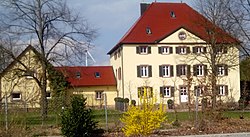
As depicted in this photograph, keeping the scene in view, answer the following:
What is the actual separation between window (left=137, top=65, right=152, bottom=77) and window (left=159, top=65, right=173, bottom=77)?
1.54 metres

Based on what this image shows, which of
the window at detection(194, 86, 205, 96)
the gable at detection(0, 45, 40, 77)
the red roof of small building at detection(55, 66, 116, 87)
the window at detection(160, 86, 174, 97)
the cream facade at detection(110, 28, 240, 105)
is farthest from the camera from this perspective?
the red roof of small building at detection(55, 66, 116, 87)

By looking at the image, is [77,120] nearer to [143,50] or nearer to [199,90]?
[199,90]

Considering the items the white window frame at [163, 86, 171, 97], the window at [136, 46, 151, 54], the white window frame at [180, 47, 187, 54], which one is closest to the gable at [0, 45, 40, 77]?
the window at [136, 46, 151, 54]

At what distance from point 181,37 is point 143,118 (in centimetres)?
4066

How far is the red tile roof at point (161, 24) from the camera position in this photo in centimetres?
5522

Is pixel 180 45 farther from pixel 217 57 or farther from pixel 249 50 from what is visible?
pixel 249 50

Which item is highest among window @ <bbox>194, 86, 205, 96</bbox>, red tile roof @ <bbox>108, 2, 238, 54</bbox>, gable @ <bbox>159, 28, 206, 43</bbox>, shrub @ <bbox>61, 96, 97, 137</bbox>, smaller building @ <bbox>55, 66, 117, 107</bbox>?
red tile roof @ <bbox>108, 2, 238, 54</bbox>

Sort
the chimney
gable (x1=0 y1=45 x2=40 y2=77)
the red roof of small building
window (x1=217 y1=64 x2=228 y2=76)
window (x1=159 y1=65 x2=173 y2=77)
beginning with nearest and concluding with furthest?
1. gable (x1=0 y1=45 x2=40 y2=77)
2. window (x1=217 y1=64 x2=228 y2=76)
3. window (x1=159 y1=65 x2=173 y2=77)
4. the red roof of small building
5. the chimney

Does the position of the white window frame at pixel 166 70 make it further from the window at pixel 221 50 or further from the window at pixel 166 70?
the window at pixel 221 50

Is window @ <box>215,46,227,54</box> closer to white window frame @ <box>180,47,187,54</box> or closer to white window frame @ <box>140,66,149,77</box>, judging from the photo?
white window frame @ <box>180,47,187,54</box>

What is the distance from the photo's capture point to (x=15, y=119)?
16.3 m

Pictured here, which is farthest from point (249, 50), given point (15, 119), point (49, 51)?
point (15, 119)

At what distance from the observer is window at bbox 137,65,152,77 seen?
5453 cm

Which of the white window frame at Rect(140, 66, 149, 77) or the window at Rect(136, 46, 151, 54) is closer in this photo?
the white window frame at Rect(140, 66, 149, 77)
